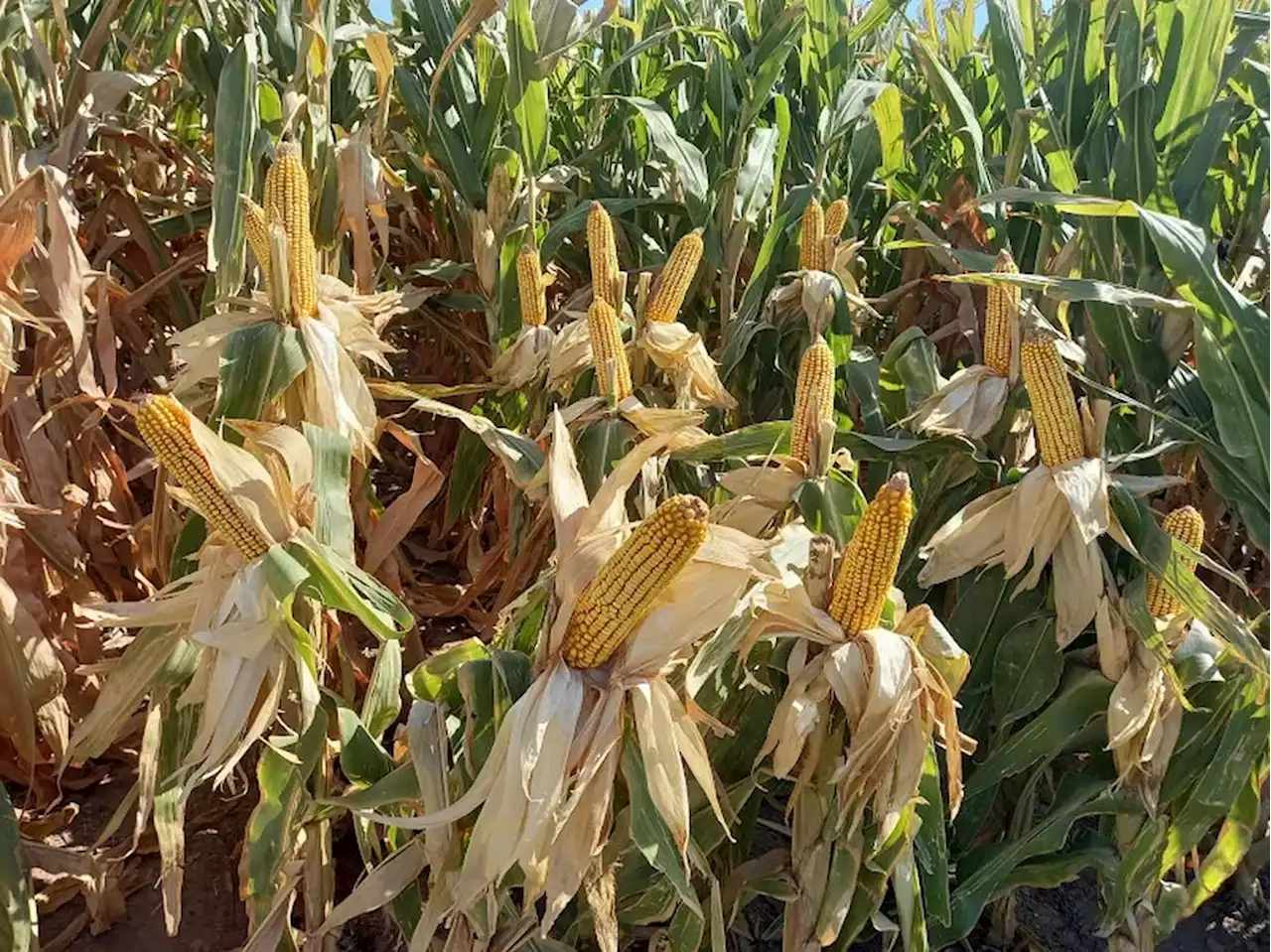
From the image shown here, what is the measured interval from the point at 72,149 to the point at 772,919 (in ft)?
7.40

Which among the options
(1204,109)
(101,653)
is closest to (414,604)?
(101,653)

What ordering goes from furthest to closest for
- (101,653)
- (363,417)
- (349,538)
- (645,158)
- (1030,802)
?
(645,158) < (101,653) < (1030,802) < (363,417) < (349,538)

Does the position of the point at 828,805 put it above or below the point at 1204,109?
below

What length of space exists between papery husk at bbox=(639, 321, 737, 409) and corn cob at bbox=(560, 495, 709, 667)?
109 cm

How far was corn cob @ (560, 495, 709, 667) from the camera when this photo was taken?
1.06 m

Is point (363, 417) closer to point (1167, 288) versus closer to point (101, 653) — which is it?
point (101, 653)

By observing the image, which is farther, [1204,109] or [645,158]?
[645,158]

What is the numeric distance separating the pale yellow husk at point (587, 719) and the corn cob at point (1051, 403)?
592 mm

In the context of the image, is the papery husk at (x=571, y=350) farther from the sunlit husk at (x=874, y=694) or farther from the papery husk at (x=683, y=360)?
the sunlit husk at (x=874, y=694)

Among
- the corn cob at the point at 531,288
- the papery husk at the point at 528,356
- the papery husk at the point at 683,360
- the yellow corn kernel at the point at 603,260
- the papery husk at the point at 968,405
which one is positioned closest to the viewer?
the papery husk at the point at 968,405

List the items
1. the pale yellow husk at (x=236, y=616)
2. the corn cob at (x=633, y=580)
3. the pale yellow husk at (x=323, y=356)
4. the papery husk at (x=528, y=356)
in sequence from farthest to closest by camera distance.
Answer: the papery husk at (x=528, y=356), the pale yellow husk at (x=323, y=356), the pale yellow husk at (x=236, y=616), the corn cob at (x=633, y=580)

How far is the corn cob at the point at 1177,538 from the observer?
1612 mm

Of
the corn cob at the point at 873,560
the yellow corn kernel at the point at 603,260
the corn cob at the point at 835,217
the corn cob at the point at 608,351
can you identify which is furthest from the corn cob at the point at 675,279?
the corn cob at the point at 873,560

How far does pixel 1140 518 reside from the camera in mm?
1590
